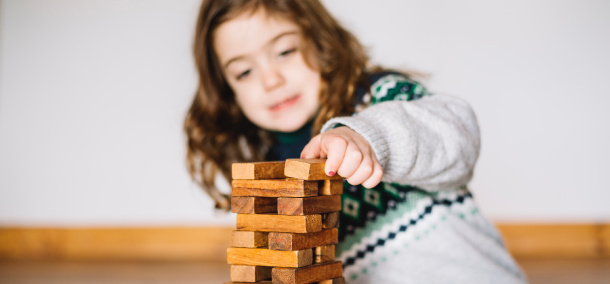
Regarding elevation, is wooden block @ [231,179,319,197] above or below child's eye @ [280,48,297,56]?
below

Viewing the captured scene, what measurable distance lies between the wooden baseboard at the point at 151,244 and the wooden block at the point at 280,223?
5.87ft

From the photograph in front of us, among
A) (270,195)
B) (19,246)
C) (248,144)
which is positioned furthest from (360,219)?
(19,246)

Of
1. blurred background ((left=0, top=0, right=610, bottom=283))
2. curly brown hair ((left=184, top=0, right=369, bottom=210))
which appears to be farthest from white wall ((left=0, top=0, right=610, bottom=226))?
curly brown hair ((left=184, top=0, right=369, bottom=210))

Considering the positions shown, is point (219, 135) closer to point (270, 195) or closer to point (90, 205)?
point (270, 195)

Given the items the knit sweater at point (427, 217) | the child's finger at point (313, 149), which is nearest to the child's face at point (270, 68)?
the knit sweater at point (427, 217)

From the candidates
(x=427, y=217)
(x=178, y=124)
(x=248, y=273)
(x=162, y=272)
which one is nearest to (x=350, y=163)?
(x=248, y=273)

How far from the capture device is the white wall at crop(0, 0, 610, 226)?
2.06m

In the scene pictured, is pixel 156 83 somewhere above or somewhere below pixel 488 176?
above

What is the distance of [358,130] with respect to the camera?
690mm

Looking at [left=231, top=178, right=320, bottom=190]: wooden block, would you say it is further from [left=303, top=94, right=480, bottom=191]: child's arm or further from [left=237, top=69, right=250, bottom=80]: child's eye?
[left=237, top=69, right=250, bottom=80]: child's eye

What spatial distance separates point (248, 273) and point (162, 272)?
148cm

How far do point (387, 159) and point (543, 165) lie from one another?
1675 mm

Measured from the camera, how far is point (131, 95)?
7.47 ft

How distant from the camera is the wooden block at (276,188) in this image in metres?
0.59
